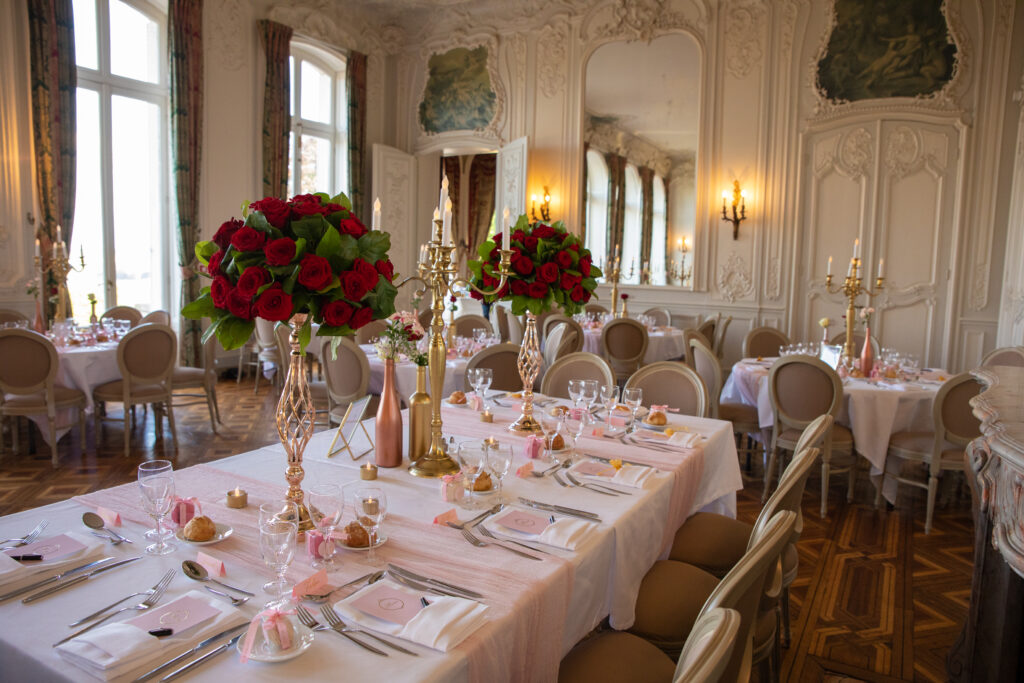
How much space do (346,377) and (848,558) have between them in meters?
3.18

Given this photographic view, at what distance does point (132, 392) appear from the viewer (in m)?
5.04

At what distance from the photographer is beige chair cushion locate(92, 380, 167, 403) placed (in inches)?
199

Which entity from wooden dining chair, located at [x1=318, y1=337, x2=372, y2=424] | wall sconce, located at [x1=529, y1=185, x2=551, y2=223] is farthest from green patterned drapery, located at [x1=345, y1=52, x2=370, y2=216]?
wooden dining chair, located at [x1=318, y1=337, x2=372, y2=424]

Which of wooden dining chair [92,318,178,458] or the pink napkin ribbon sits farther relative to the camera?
wooden dining chair [92,318,178,458]

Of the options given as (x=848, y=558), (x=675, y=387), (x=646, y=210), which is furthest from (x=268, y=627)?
(x=646, y=210)

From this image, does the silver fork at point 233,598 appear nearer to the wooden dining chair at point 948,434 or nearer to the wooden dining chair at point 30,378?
the wooden dining chair at point 948,434

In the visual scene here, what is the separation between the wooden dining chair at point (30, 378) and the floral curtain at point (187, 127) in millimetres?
2917

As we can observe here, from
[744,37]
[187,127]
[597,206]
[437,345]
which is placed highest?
[744,37]

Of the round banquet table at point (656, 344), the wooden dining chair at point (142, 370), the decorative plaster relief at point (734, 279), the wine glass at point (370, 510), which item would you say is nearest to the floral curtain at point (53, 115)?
the wooden dining chair at point (142, 370)

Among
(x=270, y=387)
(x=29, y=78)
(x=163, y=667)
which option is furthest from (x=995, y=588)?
(x=29, y=78)

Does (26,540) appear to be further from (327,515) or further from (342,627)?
(342,627)

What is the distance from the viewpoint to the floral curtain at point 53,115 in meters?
6.52

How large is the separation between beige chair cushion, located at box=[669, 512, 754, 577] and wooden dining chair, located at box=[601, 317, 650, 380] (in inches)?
163

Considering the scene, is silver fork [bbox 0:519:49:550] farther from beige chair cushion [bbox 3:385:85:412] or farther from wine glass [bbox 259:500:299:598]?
beige chair cushion [bbox 3:385:85:412]
